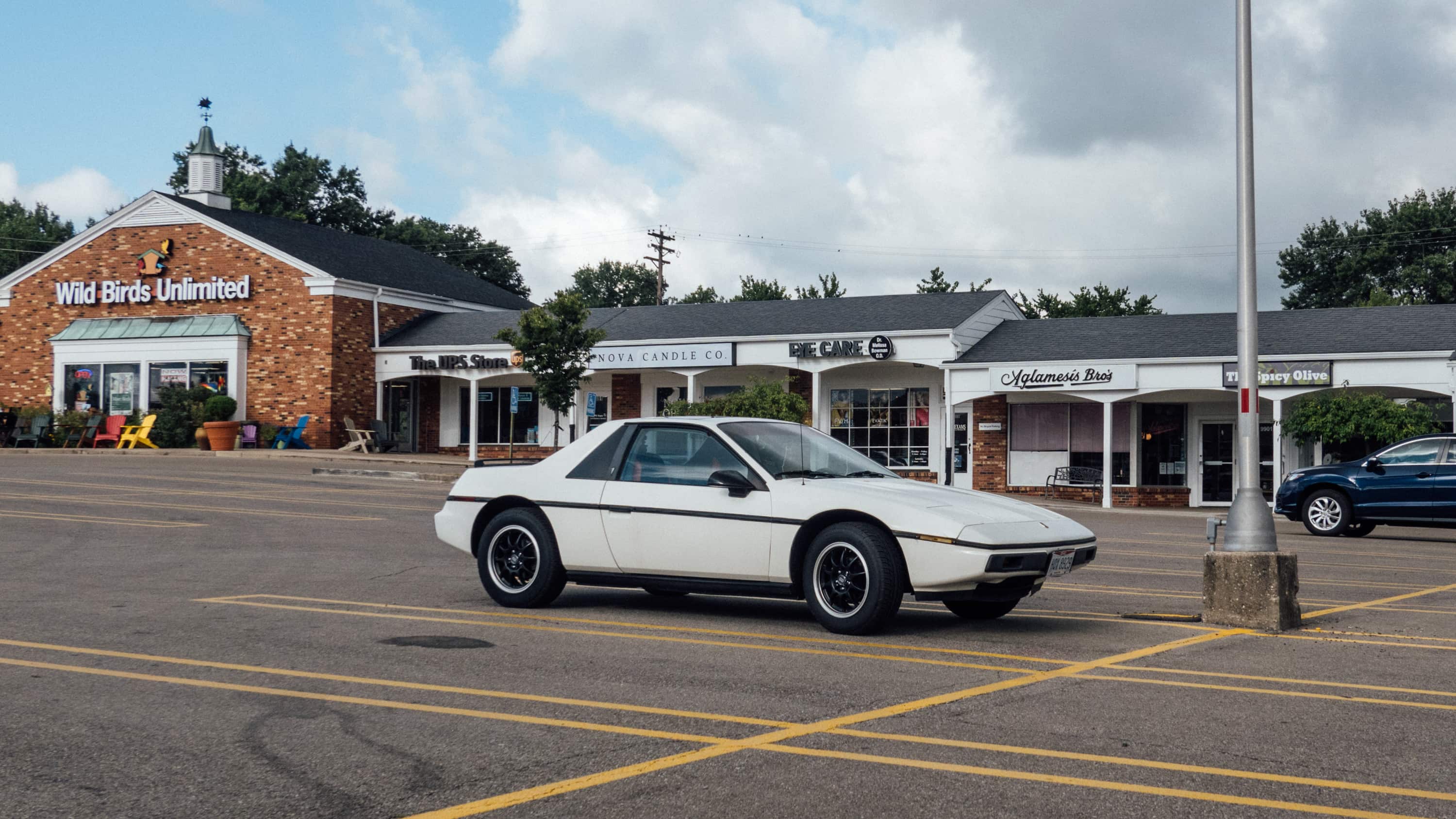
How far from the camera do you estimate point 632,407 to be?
1455 inches

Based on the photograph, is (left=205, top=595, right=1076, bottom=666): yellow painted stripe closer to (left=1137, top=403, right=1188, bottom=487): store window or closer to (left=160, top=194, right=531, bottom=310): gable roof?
(left=1137, top=403, right=1188, bottom=487): store window

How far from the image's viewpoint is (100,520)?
16906 millimetres

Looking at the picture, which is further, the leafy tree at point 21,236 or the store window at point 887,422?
the leafy tree at point 21,236

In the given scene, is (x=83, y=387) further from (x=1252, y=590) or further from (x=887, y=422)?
(x=1252, y=590)

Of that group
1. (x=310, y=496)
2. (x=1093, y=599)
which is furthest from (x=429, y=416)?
(x=1093, y=599)

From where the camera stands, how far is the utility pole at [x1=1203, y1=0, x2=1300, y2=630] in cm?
877

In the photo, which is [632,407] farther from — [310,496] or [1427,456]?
[1427,456]

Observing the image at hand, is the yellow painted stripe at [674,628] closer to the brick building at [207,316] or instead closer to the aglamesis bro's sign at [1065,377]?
the aglamesis bro's sign at [1065,377]

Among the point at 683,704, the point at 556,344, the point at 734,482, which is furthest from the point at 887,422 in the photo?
the point at 683,704

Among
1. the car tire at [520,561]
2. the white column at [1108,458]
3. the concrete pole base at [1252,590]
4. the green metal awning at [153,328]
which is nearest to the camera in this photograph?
the concrete pole base at [1252,590]

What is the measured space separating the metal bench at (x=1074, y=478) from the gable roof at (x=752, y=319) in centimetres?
413

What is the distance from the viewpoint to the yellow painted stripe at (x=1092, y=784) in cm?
447

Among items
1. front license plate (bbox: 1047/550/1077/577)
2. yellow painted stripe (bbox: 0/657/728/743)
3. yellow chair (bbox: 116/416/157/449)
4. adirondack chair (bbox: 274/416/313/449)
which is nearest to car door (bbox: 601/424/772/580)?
front license plate (bbox: 1047/550/1077/577)

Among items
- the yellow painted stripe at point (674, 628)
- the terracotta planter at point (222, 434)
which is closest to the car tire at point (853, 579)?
the yellow painted stripe at point (674, 628)
